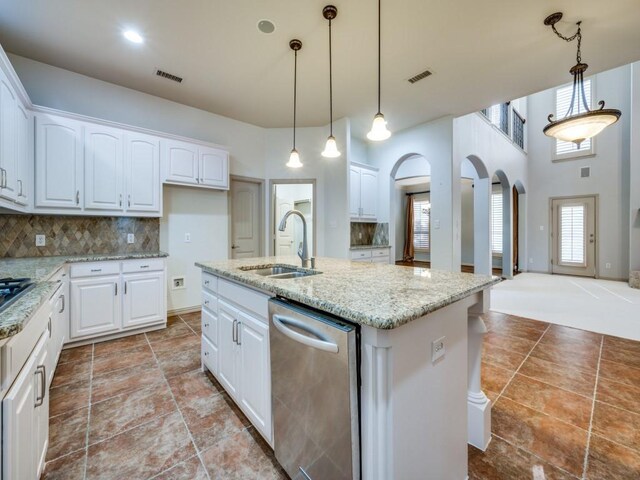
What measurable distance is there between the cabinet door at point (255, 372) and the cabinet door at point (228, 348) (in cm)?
10

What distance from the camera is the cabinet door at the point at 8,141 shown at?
199 cm

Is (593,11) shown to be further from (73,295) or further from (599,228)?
(599,228)

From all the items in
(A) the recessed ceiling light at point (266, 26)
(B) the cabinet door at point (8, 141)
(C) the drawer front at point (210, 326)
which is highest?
(A) the recessed ceiling light at point (266, 26)

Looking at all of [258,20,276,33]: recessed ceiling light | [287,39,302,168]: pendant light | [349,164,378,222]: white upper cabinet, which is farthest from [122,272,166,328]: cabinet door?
[349,164,378,222]: white upper cabinet

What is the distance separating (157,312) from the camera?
323 centimetres

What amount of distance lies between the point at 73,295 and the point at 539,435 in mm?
3903

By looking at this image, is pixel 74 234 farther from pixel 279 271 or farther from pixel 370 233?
pixel 370 233

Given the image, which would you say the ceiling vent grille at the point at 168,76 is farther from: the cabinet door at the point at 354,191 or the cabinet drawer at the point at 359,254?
the cabinet drawer at the point at 359,254

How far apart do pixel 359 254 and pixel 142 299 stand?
312cm

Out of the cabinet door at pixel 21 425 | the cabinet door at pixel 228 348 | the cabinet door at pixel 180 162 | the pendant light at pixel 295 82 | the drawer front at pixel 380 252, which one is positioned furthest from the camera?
the drawer front at pixel 380 252

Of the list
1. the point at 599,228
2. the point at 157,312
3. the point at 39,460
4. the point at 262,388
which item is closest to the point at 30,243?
the point at 157,312

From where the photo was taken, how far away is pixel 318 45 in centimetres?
268

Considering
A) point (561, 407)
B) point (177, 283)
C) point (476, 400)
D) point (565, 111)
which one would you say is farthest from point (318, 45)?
point (565, 111)

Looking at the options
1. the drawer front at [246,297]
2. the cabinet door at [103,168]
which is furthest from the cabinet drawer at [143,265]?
the drawer front at [246,297]
